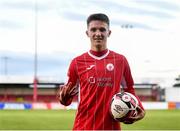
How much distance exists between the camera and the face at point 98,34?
18.8ft

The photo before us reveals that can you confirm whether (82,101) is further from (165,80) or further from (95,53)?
(165,80)

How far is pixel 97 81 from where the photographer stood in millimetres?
5656

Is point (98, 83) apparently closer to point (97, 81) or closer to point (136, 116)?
point (97, 81)

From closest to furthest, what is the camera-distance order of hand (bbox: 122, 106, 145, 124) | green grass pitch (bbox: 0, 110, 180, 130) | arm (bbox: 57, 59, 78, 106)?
hand (bbox: 122, 106, 145, 124), arm (bbox: 57, 59, 78, 106), green grass pitch (bbox: 0, 110, 180, 130)

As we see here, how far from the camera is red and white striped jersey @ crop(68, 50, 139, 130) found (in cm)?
562

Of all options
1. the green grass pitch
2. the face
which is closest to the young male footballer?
the face

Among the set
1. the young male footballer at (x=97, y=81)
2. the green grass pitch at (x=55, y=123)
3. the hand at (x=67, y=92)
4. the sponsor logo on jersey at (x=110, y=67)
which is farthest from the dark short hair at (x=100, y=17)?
the green grass pitch at (x=55, y=123)

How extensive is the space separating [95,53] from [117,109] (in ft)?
2.54

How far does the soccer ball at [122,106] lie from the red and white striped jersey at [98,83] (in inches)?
3.1

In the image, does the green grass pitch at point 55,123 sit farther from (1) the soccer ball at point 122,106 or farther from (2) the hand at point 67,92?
(1) the soccer ball at point 122,106

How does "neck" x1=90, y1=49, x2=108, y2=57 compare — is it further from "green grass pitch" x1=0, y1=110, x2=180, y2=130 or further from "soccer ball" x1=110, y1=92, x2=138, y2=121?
"green grass pitch" x1=0, y1=110, x2=180, y2=130

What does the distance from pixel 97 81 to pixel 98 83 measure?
3 cm

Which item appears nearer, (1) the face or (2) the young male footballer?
(2) the young male footballer

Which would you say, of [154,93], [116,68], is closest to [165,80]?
[154,93]
